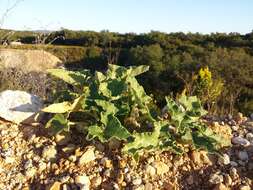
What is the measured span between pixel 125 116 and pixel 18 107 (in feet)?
2.41

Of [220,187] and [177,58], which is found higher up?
[220,187]

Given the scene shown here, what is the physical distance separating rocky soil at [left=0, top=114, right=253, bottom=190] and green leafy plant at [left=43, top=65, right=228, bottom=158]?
0.30 feet

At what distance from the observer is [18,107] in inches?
134

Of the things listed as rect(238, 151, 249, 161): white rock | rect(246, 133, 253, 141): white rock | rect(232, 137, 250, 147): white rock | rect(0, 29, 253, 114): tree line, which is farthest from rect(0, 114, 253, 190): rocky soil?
rect(0, 29, 253, 114): tree line

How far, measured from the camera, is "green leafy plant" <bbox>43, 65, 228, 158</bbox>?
3.01 m

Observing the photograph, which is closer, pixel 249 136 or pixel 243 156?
pixel 243 156

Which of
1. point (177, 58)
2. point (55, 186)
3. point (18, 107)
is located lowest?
point (177, 58)

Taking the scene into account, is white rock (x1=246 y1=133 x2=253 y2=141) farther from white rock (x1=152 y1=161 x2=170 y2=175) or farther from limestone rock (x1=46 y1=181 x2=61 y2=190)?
limestone rock (x1=46 y1=181 x2=61 y2=190)

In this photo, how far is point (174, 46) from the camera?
83.6 ft

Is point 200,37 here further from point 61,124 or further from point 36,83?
point 61,124

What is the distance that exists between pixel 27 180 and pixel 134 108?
32.1 inches

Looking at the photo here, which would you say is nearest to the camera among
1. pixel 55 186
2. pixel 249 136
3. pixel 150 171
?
pixel 55 186

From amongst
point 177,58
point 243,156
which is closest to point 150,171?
point 243,156

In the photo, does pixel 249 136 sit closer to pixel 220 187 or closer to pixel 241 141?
pixel 241 141
